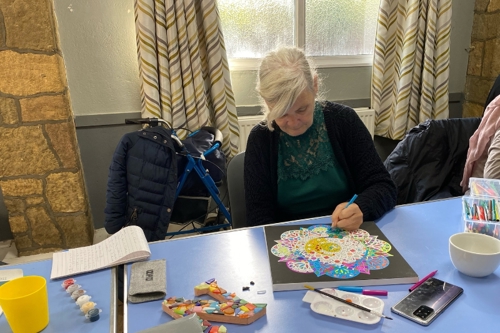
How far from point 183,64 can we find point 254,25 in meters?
0.63

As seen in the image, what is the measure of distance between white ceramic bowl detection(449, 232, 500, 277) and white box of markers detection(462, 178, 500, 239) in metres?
0.08

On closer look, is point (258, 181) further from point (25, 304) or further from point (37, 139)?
point (37, 139)

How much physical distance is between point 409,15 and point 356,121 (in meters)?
1.66

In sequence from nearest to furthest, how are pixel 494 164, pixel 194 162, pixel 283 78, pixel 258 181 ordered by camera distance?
pixel 283 78 → pixel 258 181 → pixel 494 164 → pixel 194 162

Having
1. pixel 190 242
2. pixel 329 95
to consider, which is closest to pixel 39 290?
pixel 190 242

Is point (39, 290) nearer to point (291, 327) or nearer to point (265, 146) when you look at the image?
point (291, 327)

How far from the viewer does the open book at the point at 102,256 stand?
3.05ft

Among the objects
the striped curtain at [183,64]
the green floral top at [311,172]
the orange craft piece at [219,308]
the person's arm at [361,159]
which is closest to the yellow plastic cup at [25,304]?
the orange craft piece at [219,308]

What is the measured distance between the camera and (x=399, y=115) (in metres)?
2.75

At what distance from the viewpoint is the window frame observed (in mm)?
2615

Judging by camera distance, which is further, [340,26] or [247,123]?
[340,26]

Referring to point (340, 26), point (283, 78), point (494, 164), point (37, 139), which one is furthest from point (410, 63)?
point (37, 139)

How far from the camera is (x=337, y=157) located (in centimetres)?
136

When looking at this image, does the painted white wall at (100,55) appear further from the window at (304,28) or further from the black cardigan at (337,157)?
the black cardigan at (337,157)
